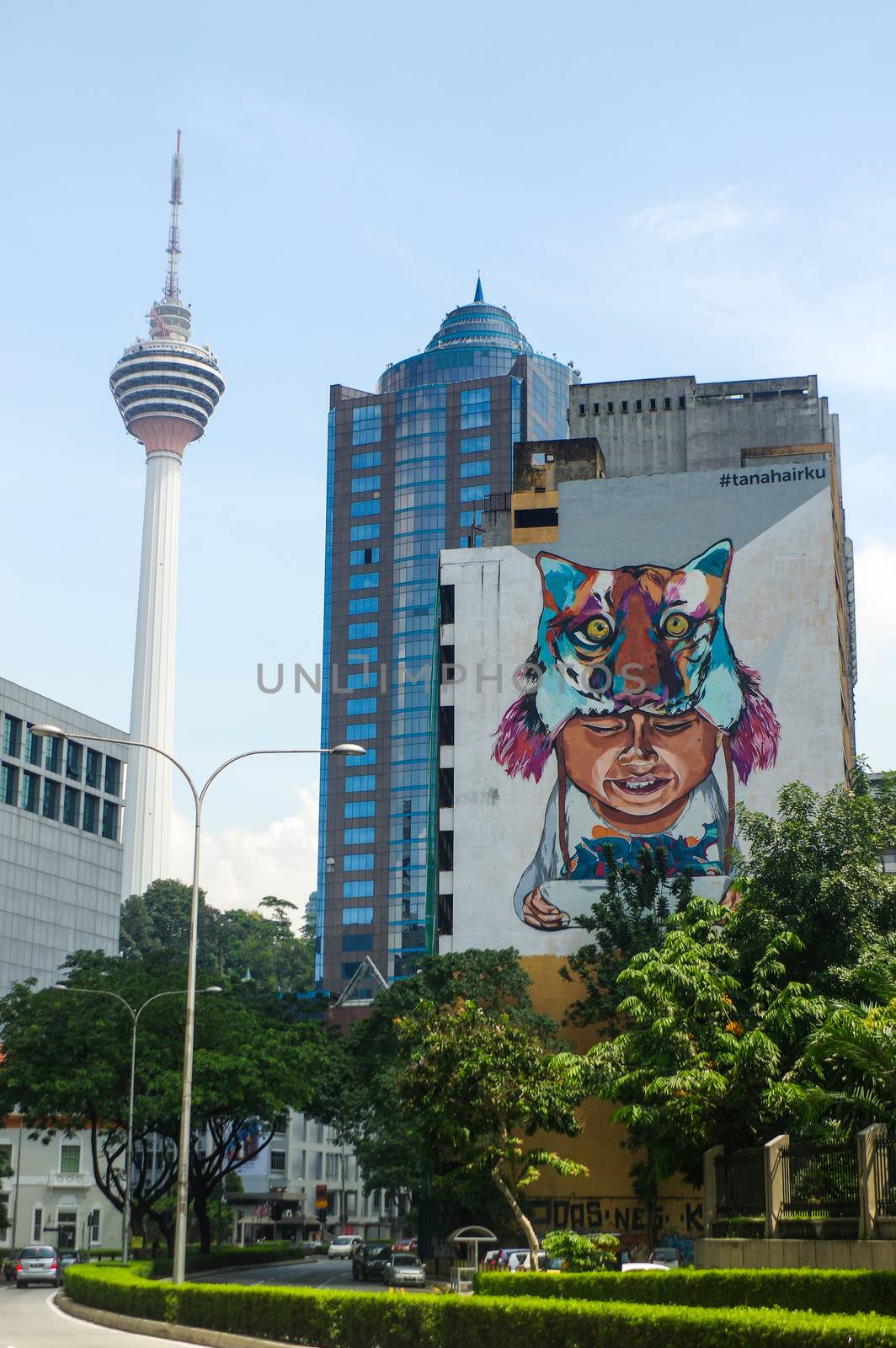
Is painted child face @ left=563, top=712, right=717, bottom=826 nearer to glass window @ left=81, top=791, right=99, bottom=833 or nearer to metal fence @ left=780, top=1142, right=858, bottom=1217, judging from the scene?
metal fence @ left=780, top=1142, right=858, bottom=1217

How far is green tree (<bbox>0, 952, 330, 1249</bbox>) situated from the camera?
59.0 m

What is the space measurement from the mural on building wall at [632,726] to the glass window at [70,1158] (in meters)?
42.7

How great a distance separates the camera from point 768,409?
83.9m

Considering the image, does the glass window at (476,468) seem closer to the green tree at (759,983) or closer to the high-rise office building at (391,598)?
the high-rise office building at (391,598)

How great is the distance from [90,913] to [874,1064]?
117438 millimetres

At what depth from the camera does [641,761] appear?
73.6 metres

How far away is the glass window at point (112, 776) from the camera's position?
13900cm

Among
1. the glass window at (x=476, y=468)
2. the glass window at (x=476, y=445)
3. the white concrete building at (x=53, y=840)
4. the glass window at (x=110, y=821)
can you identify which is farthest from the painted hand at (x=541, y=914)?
the glass window at (x=476, y=445)

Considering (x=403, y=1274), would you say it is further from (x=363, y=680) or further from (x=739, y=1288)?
(x=363, y=680)

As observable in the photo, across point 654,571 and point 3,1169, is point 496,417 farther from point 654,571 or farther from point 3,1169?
point 3,1169

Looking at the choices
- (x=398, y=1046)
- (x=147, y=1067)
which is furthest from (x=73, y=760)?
(x=147, y=1067)

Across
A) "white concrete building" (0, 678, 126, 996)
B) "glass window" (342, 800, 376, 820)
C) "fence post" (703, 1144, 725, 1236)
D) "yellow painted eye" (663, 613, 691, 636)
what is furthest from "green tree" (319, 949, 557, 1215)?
"glass window" (342, 800, 376, 820)

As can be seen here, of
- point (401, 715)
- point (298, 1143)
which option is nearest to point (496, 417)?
point (401, 715)

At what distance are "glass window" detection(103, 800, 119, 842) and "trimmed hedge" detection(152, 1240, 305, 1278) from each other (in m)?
60.1
